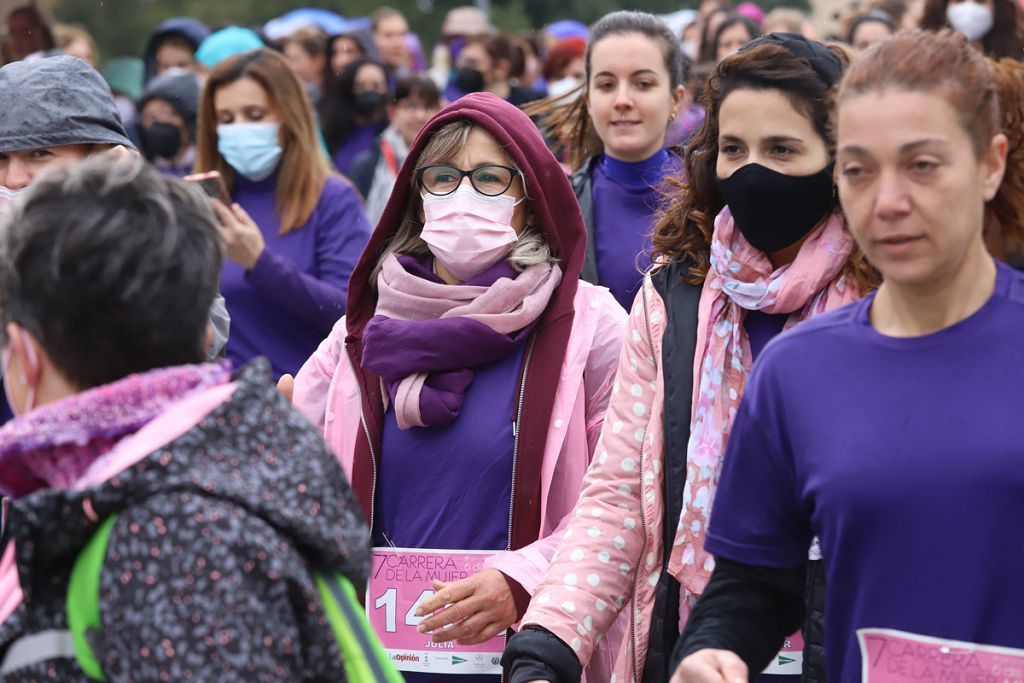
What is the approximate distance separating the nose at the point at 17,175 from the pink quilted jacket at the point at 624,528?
179 cm

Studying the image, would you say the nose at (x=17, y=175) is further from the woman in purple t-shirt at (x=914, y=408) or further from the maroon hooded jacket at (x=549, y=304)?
the woman in purple t-shirt at (x=914, y=408)

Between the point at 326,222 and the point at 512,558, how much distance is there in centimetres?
289

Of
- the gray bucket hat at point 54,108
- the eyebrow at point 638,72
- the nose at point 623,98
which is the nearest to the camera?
the gray bucket hat at point 54,108

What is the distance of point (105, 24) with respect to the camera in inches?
1222

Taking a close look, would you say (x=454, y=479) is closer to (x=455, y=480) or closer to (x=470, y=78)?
(x=455, y=480)

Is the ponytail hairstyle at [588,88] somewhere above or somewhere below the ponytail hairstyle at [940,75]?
below

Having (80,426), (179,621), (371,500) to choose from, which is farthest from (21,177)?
(179,621)

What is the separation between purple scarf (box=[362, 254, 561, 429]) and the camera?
4273 mm

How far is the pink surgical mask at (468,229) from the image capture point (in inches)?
177

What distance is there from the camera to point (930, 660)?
8.99ft

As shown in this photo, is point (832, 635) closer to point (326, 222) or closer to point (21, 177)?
point (21, 177)

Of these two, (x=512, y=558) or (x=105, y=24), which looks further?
(x=105, y=24)

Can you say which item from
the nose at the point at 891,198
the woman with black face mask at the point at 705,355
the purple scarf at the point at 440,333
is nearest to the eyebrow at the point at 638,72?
the purple scarf at the point at 440,333

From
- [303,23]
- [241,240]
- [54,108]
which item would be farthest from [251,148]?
[303,23]
